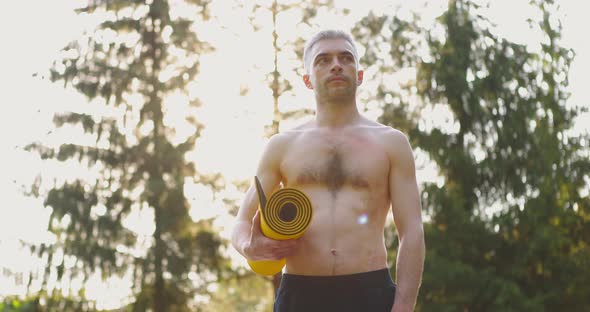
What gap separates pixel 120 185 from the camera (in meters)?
19.2

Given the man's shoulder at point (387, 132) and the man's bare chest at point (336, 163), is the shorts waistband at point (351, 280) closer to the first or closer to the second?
the man's bare chest at point (336, 163)

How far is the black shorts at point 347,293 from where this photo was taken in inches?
143

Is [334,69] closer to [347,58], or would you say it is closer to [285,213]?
[347,58]

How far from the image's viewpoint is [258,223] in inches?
135

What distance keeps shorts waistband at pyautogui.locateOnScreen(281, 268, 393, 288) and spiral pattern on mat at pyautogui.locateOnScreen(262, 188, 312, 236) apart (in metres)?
0.41

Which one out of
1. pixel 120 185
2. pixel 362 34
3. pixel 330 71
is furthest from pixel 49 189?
pixel 330 71

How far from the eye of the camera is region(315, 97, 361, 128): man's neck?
3.91 meters

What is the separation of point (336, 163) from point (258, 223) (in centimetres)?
56

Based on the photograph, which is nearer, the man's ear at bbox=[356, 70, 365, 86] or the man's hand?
the man's hand

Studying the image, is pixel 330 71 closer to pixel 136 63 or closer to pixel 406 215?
pixel 406 215

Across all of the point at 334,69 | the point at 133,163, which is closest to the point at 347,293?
the point at 334,69

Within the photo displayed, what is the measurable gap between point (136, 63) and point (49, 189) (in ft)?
12.4

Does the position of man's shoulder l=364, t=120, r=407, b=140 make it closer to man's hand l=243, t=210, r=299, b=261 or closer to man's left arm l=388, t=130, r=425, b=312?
A: man's left arm l=388, t=130, r=425, b=312

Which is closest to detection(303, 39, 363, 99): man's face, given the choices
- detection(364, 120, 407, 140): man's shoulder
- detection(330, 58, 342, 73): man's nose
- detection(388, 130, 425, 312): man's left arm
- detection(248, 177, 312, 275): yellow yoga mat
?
detection(330, 58, 342, 73): man's nose
